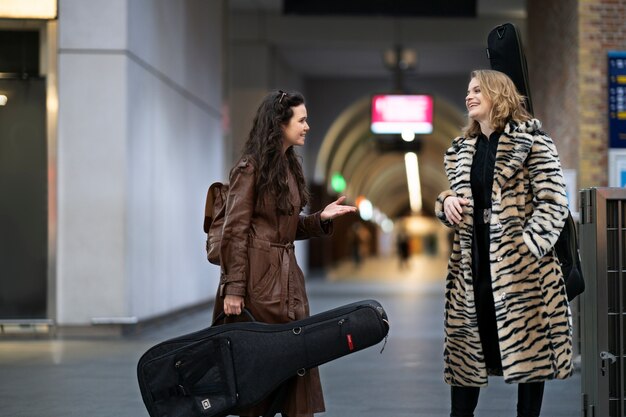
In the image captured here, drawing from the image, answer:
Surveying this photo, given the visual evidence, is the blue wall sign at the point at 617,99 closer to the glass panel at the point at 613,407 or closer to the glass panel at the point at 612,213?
the glass panel at the point at 612,213

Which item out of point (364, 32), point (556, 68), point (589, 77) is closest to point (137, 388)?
point (589, 77)

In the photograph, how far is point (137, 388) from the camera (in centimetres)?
753

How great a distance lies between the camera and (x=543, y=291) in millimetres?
4418

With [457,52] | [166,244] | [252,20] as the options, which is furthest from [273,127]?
[457,52]

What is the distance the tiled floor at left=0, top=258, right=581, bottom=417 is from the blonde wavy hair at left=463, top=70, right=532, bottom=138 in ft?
7.88

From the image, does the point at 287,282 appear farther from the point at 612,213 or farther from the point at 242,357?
the point at 612,213

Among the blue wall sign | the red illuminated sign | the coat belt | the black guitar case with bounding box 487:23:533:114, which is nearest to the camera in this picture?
the coat belt

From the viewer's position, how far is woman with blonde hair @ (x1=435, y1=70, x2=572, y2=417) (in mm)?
4363

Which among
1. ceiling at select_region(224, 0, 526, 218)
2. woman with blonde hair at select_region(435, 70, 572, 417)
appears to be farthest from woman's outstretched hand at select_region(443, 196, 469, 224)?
ceiling at select_region(224, 0, 526, 218)

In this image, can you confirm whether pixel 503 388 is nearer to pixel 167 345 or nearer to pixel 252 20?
pixel 167 345

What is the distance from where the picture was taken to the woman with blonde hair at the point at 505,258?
4.36 meters

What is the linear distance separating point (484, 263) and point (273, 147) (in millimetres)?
1086

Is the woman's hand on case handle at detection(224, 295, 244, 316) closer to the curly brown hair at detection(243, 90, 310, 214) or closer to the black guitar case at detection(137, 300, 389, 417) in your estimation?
the black guitar case at detection(137, 300, 389, 417)

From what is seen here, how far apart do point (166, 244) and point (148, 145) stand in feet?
5.17
